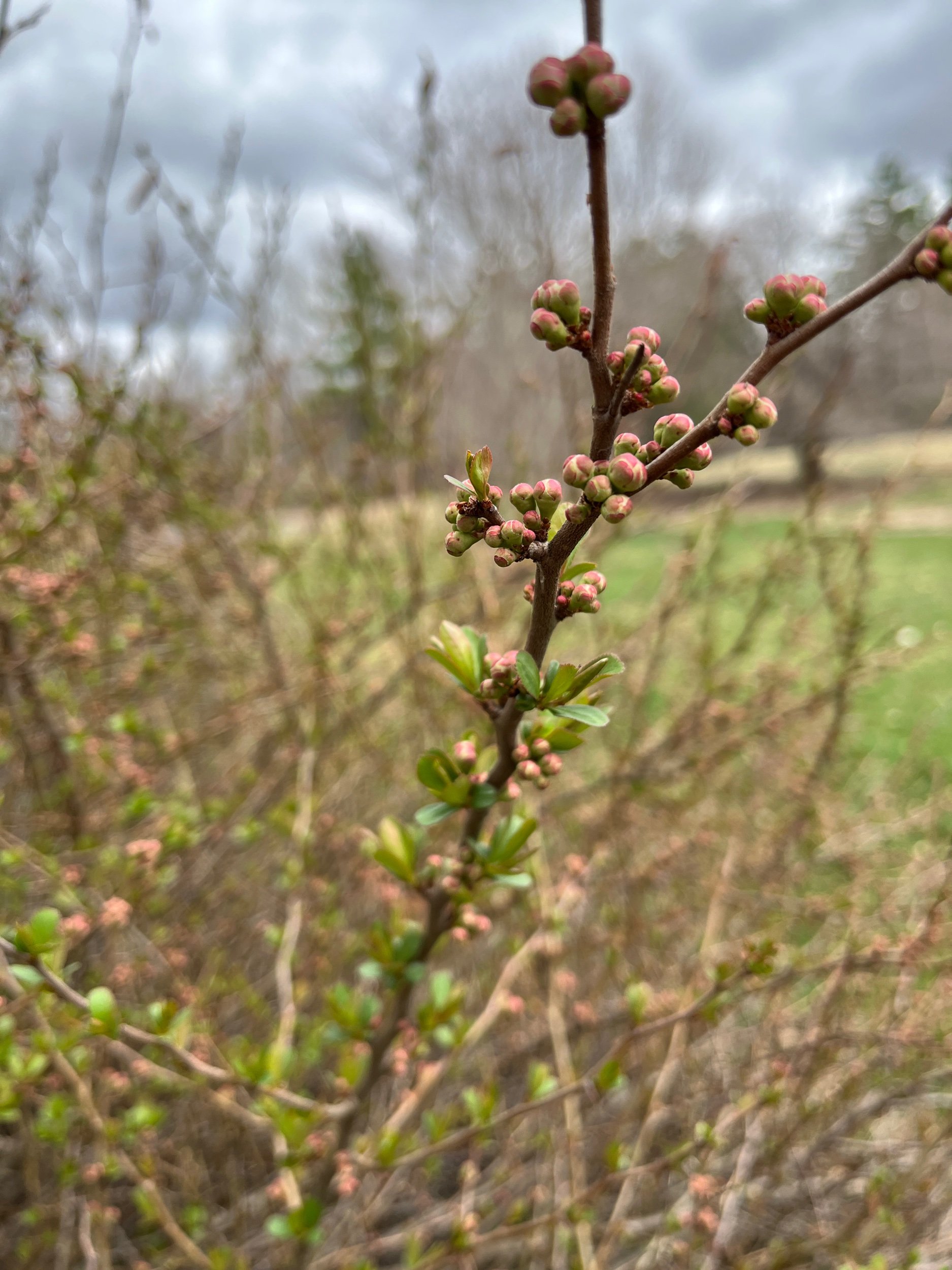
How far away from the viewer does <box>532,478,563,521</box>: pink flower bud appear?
1.94 ft

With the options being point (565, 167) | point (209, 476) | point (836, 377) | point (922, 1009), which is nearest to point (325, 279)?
point (565, 167)

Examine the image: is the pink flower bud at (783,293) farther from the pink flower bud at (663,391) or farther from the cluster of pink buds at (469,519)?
the cluster of pink buds at (469,519)

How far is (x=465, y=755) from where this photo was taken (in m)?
0.81

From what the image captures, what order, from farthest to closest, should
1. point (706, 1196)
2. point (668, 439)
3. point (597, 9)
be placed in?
1. point (706, 1196)
2. point (668, 439)
3. point (597, 9)

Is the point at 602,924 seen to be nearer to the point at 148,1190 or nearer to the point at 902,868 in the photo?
the point at 902,868

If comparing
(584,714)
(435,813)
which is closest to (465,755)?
(435,813)

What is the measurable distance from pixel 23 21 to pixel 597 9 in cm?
152

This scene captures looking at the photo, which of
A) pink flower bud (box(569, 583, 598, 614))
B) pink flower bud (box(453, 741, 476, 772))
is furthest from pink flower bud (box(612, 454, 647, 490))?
pink flower bud (box(453, 741, 476, 772))

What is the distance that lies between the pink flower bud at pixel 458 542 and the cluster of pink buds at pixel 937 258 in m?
0.36

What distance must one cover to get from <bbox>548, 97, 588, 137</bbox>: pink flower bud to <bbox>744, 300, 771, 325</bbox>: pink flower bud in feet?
0.60

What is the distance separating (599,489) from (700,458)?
0.32ft

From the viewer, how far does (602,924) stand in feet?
9.36

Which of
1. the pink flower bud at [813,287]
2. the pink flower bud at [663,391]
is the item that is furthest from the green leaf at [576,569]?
the pink flower bud at [813,287]

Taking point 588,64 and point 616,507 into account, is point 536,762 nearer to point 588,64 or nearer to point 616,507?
point 616,507
